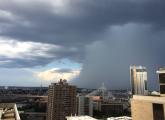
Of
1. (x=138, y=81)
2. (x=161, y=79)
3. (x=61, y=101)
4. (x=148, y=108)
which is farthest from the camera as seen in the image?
(x=138, y=81)

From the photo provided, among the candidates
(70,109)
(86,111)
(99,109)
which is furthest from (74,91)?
(99,109)

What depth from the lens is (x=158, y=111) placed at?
40.2m

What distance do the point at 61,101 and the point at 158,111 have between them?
85.2m

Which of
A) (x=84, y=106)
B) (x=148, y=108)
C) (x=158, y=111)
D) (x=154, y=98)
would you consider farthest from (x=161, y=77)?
(x=84, y=106)

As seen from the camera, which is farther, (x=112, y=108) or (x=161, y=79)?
(x=112, y=108)

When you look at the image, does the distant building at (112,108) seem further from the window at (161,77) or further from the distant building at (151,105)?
the window at (161,77)

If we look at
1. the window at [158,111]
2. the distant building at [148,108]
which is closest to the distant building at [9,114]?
the distant building at [148,108]

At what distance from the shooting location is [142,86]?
129875 millimetres

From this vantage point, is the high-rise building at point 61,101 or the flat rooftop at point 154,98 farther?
the high-rise building at point 61,101

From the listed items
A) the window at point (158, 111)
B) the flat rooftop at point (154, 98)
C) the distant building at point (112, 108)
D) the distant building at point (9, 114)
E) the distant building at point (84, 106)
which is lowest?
the distant building at point (112, 108)

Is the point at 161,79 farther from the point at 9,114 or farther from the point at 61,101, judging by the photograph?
the point at 61,101

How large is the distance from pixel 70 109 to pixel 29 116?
33.6 metres

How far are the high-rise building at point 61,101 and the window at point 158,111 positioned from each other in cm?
8123

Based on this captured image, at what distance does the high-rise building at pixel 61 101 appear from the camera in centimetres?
11869
